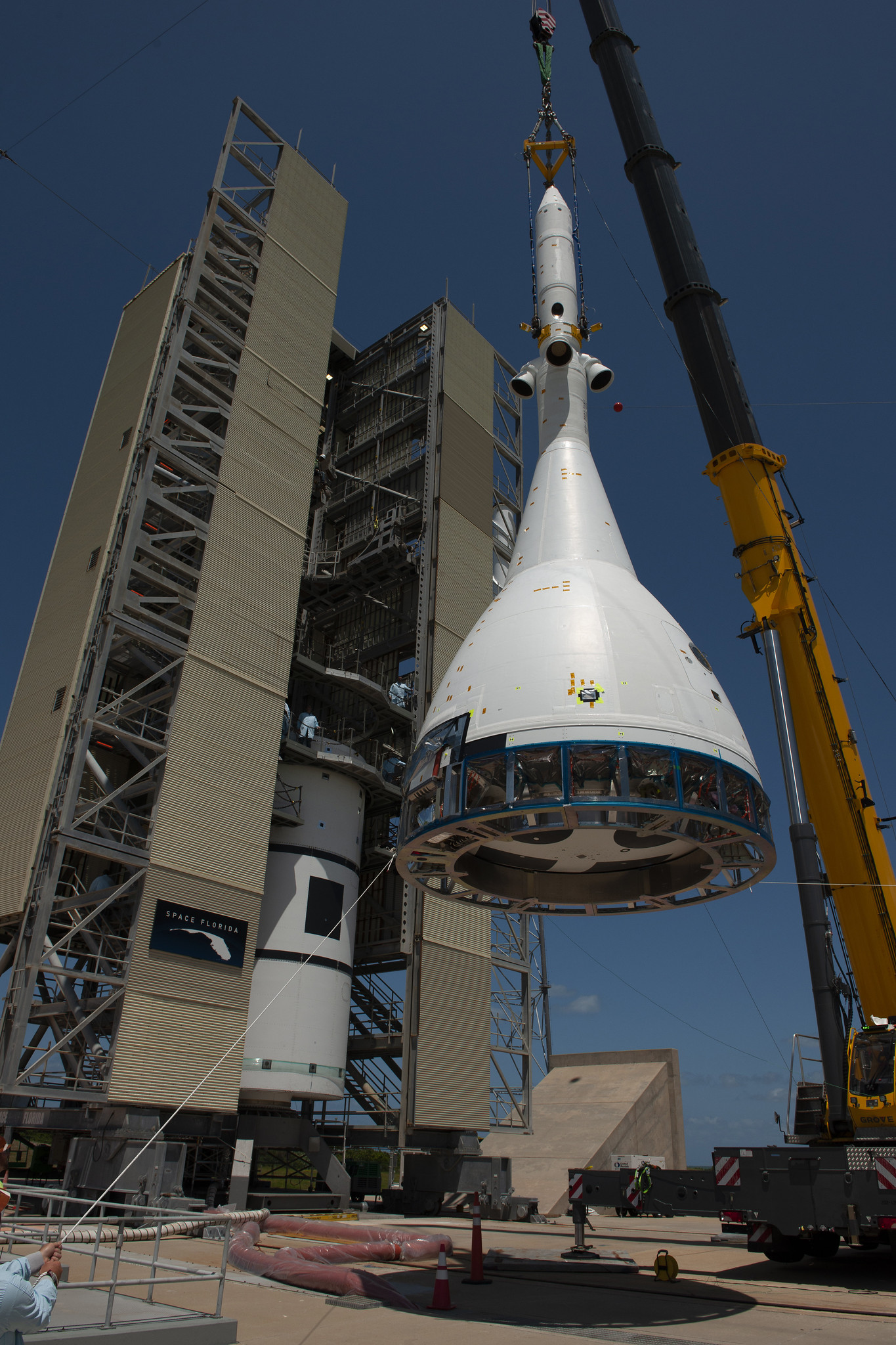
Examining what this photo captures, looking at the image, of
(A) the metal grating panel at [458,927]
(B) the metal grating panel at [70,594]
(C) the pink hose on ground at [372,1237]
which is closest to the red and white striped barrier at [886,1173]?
(C) the pink hose on ground at [372,1237]

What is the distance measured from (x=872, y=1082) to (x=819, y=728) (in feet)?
23.2

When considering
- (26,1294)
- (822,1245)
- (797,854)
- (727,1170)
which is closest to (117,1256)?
(26,1294)

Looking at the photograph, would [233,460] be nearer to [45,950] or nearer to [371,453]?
[371,453]

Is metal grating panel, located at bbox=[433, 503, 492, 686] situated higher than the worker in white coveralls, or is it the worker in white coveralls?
metal grating panel, located at bbox=[433, 503, 492, 686]

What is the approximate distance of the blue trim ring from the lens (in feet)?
35.4

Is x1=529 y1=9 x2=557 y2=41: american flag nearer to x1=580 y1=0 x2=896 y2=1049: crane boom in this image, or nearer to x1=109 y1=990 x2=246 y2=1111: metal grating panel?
x1=580 y1=0 x2=896 y2=1049: crane boom

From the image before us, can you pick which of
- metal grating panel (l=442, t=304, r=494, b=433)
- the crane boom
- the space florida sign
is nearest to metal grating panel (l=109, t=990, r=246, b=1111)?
the space florida sign

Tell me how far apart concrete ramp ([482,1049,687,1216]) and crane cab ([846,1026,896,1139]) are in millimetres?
21925

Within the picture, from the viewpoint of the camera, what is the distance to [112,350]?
117 ft

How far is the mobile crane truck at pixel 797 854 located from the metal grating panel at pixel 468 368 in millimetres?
18340

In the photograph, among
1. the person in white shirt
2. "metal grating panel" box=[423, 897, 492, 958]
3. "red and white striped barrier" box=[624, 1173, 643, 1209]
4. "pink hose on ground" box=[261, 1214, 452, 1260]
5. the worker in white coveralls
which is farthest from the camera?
"metal grating panel" box=[423, 897, 492, 958]

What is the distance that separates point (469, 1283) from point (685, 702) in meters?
8.99

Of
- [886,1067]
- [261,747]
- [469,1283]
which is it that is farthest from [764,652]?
[261,747]

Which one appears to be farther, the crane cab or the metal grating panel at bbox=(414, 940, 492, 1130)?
the metal grating panel at bbox=(414, 940, 492, 1130)
